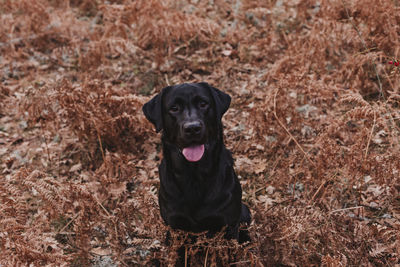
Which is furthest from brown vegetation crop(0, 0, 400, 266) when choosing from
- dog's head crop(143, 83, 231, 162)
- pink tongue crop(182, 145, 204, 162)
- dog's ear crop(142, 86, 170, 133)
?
dog's ear crop(142, 86, 170, 133)

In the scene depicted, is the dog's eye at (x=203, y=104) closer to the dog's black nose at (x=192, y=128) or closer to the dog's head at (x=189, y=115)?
the dog's head at (x=189, y=115)

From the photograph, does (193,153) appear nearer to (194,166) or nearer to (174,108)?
(194,166)

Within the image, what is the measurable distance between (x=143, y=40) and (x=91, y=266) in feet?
12.5

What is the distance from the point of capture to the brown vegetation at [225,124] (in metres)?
2.91

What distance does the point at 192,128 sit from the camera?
8.08ft

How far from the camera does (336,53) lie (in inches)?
205

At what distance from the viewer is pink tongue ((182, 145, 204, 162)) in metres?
2.56

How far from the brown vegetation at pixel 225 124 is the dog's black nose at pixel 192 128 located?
774 millimetres

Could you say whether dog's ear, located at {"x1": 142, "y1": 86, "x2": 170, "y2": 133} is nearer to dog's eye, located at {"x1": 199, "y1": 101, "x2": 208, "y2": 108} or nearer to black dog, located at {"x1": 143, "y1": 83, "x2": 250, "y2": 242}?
black dog, located at {"x1": 143, "y1": 83, "x2": 250, "y2": 242}

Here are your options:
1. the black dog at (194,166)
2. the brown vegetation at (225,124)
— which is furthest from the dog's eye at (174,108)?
the brown vegetation at (225,124)

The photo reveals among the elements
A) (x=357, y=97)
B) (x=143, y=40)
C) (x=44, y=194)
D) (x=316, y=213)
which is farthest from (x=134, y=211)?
(x=143, y=40)

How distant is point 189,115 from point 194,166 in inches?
15.5

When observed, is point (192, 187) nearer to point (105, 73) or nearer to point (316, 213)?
point (316, 213)

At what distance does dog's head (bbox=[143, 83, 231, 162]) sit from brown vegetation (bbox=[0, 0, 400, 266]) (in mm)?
703
